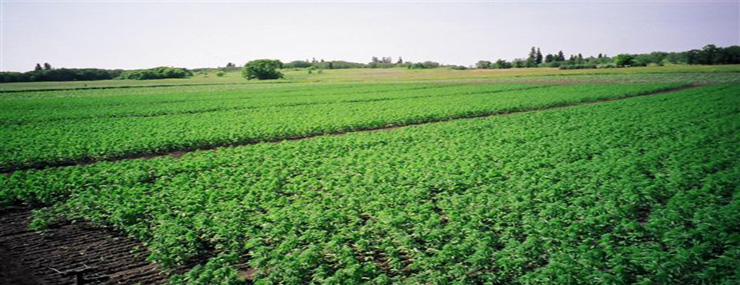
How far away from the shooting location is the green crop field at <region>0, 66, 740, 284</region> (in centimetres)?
747

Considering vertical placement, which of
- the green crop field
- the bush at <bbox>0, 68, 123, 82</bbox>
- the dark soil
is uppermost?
the bush at <bbox>0, 68, 123, 82</bbox>

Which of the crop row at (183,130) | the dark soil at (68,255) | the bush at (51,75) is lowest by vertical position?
the dark soil at (68,255)

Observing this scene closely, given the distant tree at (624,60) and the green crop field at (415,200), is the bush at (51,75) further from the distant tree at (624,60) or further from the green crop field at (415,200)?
the distant tree at (624,60)

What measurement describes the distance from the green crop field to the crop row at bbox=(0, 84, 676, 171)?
0.67ft

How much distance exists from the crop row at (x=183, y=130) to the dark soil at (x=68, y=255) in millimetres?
9235

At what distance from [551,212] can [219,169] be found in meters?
12.9

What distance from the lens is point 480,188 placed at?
12.0 metres

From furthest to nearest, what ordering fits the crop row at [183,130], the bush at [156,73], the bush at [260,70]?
the bush at [156,73], the bush at [260,70], the crop row at [183,130]

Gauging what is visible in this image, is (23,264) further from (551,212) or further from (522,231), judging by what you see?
(551,212)

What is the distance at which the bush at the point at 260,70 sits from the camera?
121 m

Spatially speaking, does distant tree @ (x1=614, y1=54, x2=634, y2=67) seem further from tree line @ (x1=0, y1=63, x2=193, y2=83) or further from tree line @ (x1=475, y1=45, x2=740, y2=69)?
tree line @ (x1=0, y1=63, x2=193, y2=83)

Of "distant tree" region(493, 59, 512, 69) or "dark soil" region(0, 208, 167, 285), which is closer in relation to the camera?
"dark soil" region(0, 208, 167, 285)

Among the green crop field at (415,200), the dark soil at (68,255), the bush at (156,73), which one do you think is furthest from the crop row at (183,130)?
the bush at (156,73)

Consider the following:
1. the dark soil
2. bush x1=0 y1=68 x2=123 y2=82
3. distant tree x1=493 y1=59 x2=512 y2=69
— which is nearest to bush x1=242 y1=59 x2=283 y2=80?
bush x1=0 y1=68 x2=123 y2=82
